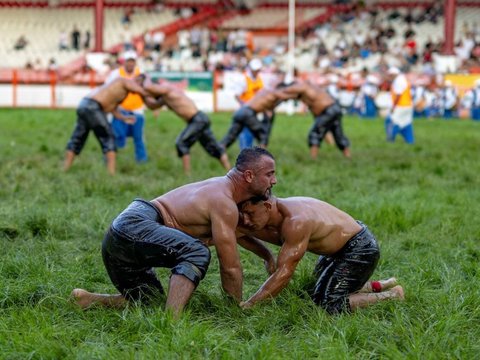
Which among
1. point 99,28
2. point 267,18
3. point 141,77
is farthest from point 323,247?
point 267,18

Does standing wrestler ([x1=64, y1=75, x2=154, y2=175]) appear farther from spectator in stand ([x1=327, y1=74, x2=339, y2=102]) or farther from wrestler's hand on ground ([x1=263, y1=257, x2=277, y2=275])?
spectator in stand ([x1=327, y1=74, x2=339, y2=102])

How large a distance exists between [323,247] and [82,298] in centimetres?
135

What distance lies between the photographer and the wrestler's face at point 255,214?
184 inches

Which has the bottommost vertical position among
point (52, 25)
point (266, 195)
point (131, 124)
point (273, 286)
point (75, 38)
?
point (273, 286)

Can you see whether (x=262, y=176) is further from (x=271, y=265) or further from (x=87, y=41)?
(x=87, y=41)

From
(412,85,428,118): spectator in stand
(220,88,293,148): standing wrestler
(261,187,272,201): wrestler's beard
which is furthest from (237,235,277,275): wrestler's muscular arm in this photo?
(412,85,428,118): spectator in stand

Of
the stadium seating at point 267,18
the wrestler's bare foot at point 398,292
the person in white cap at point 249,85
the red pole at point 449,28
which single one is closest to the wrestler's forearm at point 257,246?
the wrestler's bare foot at point 398,292

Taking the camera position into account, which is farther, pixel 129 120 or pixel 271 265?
pixel 129 120

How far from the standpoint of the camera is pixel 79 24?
3584cm

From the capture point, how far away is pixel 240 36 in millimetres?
33500

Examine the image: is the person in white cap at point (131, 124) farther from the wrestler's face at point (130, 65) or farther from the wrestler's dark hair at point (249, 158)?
the wrestler's dark hair at point (249, 158)

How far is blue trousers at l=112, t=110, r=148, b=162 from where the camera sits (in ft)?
40.0

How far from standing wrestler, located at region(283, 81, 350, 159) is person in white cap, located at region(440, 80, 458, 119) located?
50.0 feet

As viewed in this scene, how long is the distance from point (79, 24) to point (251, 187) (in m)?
32.5
